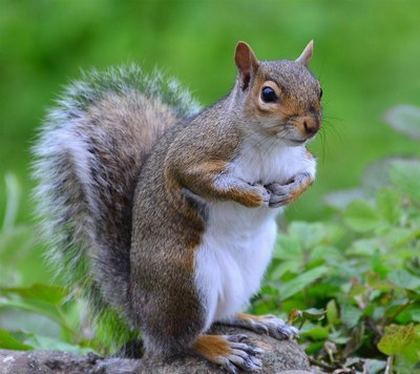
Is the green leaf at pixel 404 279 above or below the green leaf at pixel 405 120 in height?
Result: below

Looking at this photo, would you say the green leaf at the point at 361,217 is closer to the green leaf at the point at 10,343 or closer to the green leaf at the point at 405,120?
the green leaf at the point at 405,120

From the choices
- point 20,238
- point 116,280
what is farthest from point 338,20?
point 116,280

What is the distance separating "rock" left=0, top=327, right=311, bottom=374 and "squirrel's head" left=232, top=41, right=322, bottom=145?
477mm

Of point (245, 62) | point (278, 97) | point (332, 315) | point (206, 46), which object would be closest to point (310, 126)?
point (278, 97)

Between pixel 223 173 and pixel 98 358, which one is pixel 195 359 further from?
pixel 223 173

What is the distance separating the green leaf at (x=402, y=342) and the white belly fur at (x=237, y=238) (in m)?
0.38

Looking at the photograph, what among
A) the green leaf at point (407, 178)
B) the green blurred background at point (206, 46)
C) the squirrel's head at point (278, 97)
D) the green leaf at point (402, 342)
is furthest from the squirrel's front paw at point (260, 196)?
the green blurred background at point (206, 46)

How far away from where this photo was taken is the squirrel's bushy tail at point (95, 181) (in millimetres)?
3090

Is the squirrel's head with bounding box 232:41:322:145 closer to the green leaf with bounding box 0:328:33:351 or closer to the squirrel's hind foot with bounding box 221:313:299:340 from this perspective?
the squirrel's hind foot with bounding box 221:313:299:340

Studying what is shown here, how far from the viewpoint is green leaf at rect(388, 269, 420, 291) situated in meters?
2.95

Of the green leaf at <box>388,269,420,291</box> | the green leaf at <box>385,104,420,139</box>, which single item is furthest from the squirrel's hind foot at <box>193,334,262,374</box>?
the green leaf at <box>385,104,420,139</box>

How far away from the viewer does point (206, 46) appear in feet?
20.9

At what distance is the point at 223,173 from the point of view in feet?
9.25

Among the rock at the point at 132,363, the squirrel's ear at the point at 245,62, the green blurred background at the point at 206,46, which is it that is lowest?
the rock at the point at 132,363
